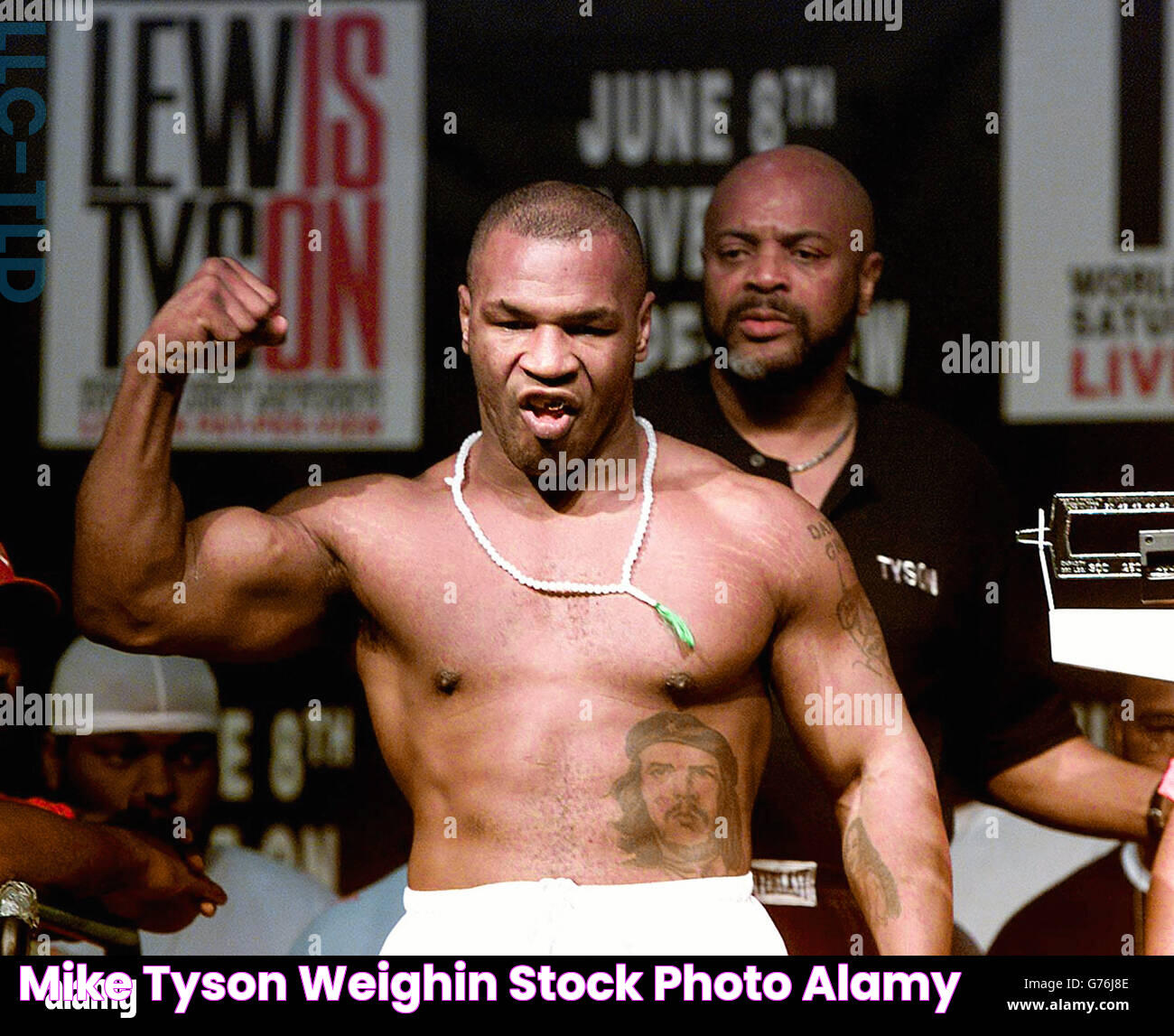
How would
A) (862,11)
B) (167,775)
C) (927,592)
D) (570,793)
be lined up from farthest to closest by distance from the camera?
(167,775), (862,11), (927,592), (570,793)

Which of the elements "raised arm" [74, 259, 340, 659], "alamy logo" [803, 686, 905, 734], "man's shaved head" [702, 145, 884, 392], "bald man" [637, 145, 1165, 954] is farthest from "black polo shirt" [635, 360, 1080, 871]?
"raised arm" [74, 259, 340, 659]

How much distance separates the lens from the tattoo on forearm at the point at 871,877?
8.62 feet

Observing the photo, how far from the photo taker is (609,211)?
274 centimetres

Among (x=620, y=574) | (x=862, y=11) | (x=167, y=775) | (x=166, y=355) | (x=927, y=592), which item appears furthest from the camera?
(x=167, y=775)

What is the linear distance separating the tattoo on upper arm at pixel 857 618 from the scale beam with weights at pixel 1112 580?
59cm

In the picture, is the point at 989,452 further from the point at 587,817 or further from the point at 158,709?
the point at 158,709

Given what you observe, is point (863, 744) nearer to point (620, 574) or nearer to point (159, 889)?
point (620, 574)

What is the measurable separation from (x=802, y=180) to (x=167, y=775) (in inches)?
68.7

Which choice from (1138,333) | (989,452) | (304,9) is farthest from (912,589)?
(304,9)

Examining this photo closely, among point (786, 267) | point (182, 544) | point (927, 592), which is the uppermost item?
point (786, 267)

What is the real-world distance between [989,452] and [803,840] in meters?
0.90

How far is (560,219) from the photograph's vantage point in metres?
2.69

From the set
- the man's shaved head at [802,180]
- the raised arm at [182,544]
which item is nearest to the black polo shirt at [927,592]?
the man's shaved head at [802,180]

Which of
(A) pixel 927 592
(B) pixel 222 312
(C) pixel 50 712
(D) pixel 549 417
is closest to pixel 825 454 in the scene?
(A) pixel 927 592
